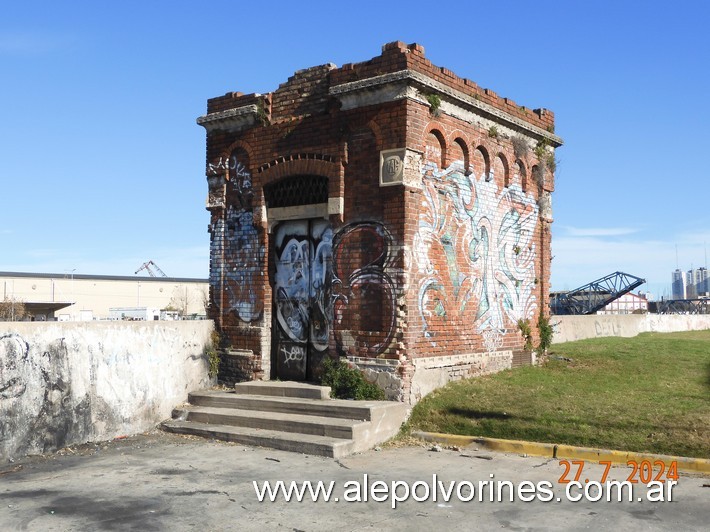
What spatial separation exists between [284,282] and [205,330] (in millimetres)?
1844

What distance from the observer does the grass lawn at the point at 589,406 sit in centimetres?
912

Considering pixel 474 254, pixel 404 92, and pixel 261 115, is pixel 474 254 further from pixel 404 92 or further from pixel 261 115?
pixel 261 115

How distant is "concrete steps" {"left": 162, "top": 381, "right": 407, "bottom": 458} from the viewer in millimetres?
9797

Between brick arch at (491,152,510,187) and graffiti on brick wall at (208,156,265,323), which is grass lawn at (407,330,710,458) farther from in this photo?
graffiti on brick wall at (208,156,265,323)

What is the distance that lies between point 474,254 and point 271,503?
277 inches

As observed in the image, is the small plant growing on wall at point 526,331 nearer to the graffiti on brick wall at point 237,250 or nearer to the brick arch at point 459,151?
the brick arch at point 459,151

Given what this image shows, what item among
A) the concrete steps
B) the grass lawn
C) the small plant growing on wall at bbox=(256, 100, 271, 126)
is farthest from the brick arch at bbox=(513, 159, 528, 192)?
the concrete steps

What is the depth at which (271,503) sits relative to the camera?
7211 mm

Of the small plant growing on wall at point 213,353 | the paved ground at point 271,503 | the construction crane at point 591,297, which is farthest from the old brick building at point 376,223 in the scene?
the construction crane at point 591,297

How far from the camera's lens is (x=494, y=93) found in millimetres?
13438

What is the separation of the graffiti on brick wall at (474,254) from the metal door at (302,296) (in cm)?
183

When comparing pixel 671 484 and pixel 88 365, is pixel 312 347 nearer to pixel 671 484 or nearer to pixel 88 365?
pixel 88 365

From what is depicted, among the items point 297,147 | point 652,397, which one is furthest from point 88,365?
point 652,397

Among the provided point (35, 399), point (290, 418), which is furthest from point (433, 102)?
point (35, 399)
